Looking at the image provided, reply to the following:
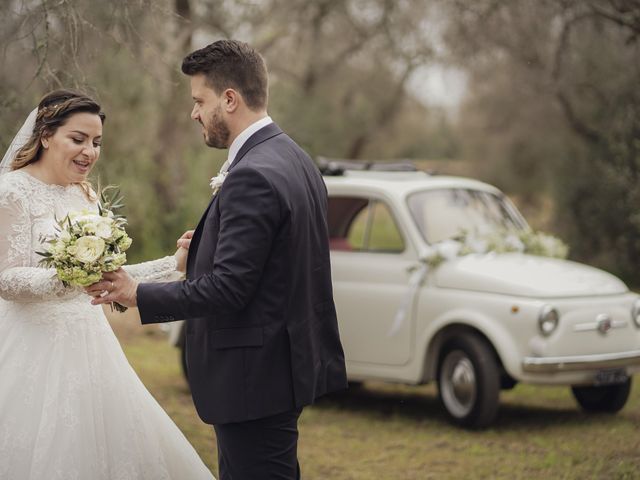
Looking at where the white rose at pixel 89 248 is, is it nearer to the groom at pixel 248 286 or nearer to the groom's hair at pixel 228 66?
the groom at pixel 248 286

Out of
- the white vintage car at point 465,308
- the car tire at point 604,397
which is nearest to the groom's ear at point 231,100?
the white vintage car at point 465,308

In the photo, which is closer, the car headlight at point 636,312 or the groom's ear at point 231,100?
the groom's ear at point 231,100

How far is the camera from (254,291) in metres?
3.48

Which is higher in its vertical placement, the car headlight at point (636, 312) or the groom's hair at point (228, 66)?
the groom's hair at point (228, 66)

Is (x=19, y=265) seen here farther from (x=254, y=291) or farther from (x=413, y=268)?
(x=413, y=268)

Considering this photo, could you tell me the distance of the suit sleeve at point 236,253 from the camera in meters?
3.39

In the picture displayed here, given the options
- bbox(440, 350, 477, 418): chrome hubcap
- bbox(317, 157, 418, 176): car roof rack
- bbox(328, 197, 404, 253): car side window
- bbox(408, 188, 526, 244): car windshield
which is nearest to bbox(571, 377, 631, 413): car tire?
bbox(440, 350, 477, 418): chrome hubcap

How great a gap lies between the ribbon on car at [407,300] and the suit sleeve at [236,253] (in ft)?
14.4

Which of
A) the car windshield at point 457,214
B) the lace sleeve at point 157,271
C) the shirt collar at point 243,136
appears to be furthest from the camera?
the car windshield at point 457,214

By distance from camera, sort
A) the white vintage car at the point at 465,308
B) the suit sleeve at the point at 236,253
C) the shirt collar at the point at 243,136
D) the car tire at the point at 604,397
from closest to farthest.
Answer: the suit sleeve at the point at 236,253 < the shirt collar at the point at 243,136 < the white vintage car at the point at 465,308 < the car tire at the point at 604,397

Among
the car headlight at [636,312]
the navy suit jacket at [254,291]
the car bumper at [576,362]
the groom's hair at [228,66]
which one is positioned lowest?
the car bumper at [576,362]

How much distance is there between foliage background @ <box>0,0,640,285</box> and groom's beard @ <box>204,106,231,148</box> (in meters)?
7.25

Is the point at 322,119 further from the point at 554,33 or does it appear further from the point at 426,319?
the point at 426,319

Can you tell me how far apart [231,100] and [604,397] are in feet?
18.0
